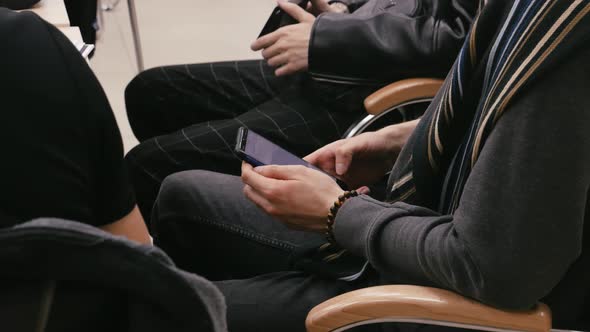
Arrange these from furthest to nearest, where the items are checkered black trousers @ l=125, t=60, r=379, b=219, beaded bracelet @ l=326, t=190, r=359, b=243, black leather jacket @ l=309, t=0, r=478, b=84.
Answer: checkered black trousers @ l=125, t=60, r=379, b=219 → black leather jacket @ l=309, t=0, r=478, b=84 → beaded bracelet @ l=326, t=190, r=359, b=243

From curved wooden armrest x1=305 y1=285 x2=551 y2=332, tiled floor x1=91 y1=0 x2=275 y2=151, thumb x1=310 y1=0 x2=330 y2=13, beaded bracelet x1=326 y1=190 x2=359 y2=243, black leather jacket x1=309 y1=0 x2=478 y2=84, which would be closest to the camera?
curved wooden armrest x1=305 y1=285 x2=551 y2=332

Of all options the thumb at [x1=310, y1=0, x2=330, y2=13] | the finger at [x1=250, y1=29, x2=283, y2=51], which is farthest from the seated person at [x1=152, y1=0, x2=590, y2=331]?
the thumb at [x1=310, y1=0, x2=330, y2=13]

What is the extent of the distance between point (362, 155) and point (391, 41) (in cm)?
29

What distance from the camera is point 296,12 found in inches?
56.4

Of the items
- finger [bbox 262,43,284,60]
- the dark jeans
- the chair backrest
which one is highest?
the chair backrest

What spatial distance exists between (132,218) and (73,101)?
215mm

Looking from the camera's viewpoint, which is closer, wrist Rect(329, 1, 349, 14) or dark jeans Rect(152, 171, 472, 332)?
dark jeans Rect(152, 171, 472, 332)

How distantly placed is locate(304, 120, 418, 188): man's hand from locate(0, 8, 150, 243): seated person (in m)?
0.45

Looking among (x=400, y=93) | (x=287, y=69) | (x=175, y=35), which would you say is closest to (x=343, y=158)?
(x=400, y=93)

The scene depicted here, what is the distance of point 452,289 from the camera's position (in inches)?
30.7

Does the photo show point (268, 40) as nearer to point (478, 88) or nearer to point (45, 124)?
point (478, 88)

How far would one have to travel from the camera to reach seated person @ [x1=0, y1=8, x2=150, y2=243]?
2.19 ft

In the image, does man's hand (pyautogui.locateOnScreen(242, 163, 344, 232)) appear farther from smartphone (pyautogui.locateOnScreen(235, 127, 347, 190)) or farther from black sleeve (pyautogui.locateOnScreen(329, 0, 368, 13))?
black sleeve (pyautogui.locateOnScreen(329, 0, 368, 13))

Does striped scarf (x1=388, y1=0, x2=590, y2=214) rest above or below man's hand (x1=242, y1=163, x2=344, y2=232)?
above
